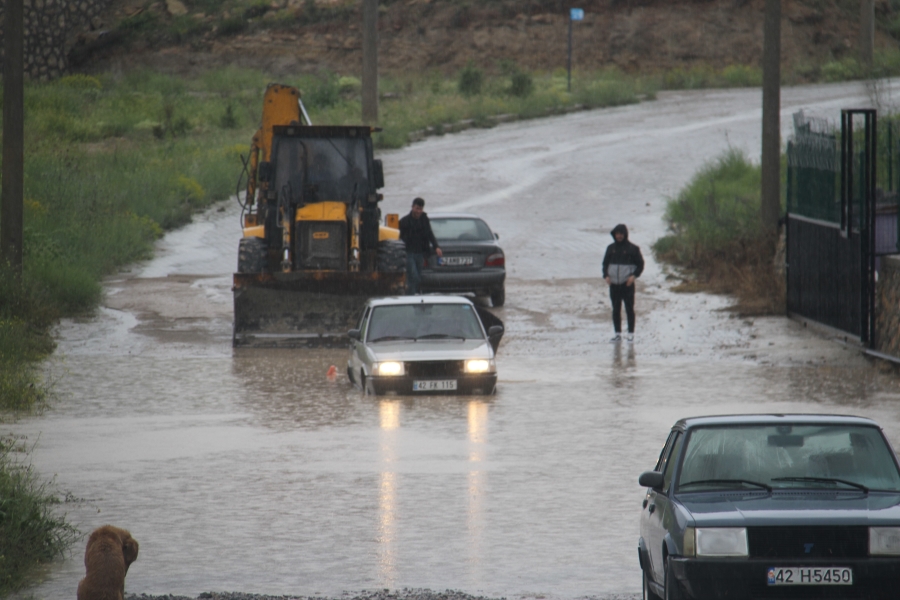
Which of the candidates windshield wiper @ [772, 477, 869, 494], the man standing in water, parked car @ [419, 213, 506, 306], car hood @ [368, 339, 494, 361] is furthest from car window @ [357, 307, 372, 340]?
windshield wiper @ [772, 477, 869, 494]

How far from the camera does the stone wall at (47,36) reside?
238 feet

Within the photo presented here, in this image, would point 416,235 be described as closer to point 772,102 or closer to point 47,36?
point 772,102

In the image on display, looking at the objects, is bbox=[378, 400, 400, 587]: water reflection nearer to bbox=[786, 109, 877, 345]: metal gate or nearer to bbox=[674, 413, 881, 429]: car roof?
bbox=[674, 413, 881, 429]: car roof

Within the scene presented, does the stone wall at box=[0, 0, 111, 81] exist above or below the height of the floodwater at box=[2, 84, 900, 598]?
above

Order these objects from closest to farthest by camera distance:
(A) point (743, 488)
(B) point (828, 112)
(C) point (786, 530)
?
(C) point (786, 530), (A) point (743, 488), (B) point (828, 112)

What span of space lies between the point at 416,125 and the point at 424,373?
30.5 metres

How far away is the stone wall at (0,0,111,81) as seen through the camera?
72688mm

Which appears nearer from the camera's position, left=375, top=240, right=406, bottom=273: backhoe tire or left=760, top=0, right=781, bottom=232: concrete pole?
left=375, top=240, right=406, bottom=273: backhoe tire

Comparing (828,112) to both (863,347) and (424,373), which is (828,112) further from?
(424,373)

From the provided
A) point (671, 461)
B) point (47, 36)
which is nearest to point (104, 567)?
point (671, 461)

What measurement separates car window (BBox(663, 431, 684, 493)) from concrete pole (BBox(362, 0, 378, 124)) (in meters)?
31.7

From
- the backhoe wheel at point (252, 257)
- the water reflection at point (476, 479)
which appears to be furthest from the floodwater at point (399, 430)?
the backhoe wheel at point (252, 257)

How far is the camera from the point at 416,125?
155 ft

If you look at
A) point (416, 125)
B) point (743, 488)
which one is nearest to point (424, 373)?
point (743, 488)
